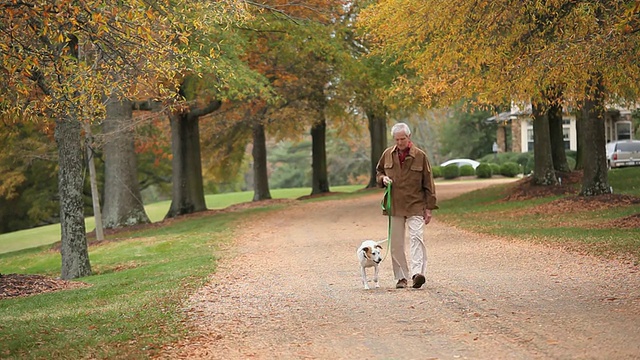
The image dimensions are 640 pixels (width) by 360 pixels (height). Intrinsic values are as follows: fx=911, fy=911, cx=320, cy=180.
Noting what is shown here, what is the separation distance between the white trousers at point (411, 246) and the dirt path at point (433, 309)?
0.94 feet

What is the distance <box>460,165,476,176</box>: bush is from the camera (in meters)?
57.0

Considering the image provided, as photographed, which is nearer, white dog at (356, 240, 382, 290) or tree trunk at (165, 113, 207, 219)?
white dog at (356, 240, 382, 290)

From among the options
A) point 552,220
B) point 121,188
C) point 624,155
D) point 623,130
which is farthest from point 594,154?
point 623,130

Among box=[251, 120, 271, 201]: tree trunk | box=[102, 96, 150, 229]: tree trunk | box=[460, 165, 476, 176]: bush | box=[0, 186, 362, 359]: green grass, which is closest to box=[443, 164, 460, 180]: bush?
box=[460, 165, 476, 176]: bush

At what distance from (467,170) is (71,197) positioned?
42232 millimetres

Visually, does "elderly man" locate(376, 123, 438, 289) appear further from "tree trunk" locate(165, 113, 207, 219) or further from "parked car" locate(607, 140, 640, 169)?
"parked car" locate(607, 140, 640, 169)

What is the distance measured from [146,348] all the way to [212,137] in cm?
3554

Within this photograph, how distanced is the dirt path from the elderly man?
38 cm

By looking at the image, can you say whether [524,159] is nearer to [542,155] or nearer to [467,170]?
[467,170]

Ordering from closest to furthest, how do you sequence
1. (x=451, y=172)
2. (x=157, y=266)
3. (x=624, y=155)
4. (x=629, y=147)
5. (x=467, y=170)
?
1. (x=157, y=266)
2. (x=624, y=155)
3. (x=629, y=147)
4. (x=467, y=170)
5. (x=451, y=172)

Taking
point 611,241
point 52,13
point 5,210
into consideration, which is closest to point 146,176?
→ point 5,210

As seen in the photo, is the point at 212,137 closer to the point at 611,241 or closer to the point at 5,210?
the point at 5,210

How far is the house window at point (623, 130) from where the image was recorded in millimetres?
59281

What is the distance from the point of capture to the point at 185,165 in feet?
115
